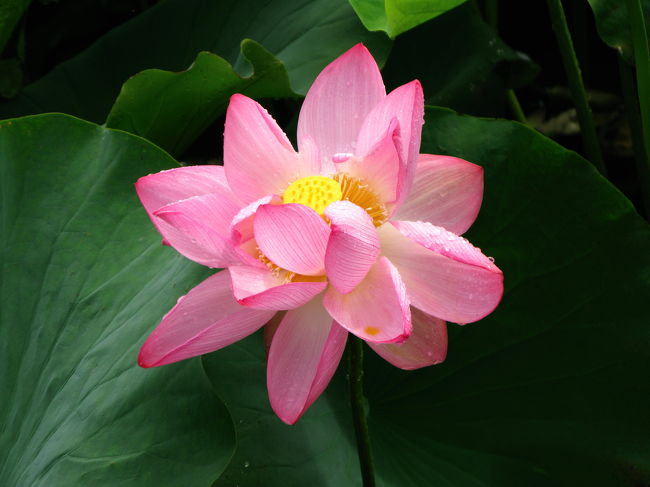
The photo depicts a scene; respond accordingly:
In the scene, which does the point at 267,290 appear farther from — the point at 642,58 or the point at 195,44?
the point at 195,44

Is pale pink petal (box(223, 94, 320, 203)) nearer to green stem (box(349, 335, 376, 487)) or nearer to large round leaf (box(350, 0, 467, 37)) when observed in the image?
green stem (box(349, 335, 376, 487))

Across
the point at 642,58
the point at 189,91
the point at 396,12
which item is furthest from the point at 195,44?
the point at 642,58

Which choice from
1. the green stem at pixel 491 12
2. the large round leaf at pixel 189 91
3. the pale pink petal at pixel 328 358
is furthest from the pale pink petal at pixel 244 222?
the green stem at pixel 491 12

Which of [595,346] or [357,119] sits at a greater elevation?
[357,119]

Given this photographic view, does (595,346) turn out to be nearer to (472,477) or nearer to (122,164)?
(472,477)

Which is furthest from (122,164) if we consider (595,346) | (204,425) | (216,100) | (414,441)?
(595,346)

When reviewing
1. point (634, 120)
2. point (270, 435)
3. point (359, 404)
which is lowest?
point (634, 120)

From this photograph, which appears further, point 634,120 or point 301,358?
point 634,120
